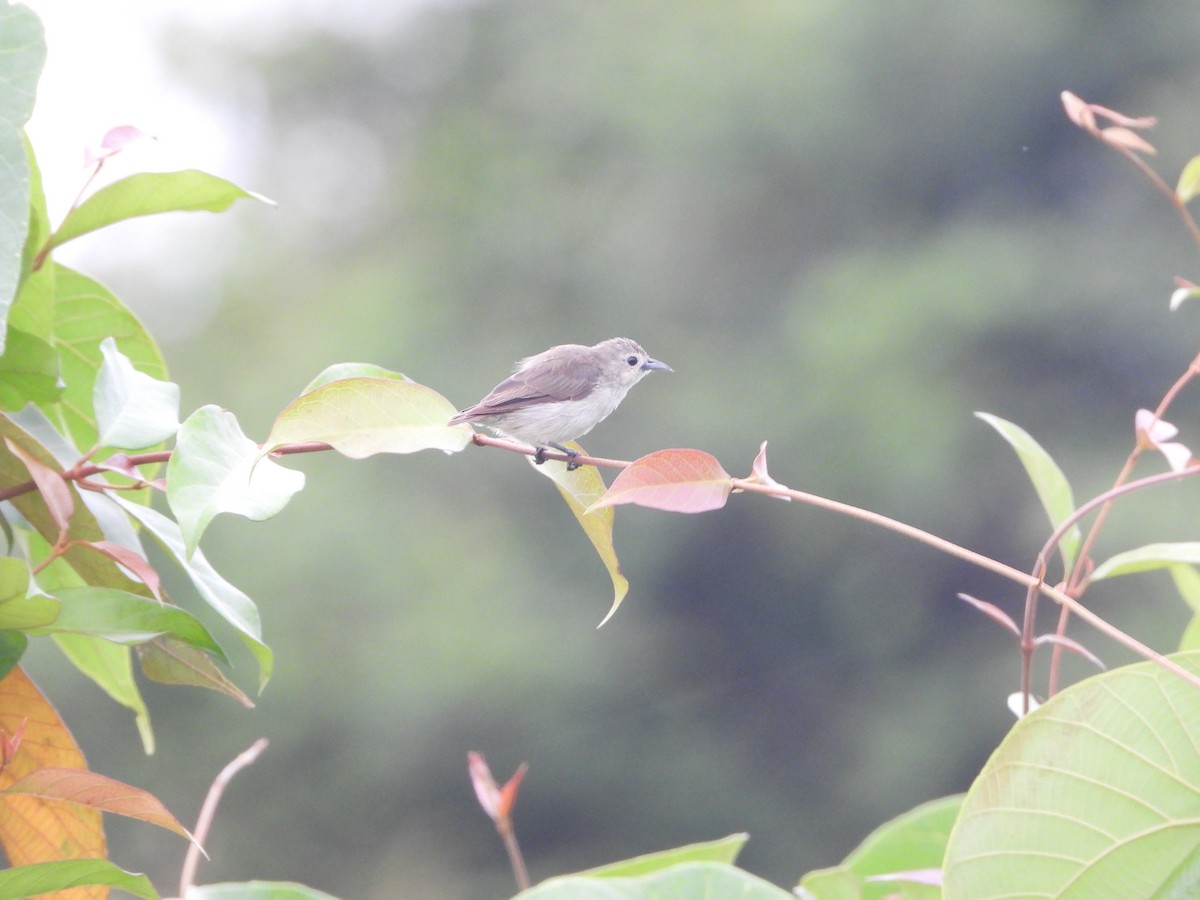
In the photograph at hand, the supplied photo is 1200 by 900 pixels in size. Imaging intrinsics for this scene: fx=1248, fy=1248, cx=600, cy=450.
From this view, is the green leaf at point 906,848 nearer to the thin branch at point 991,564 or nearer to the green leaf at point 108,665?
the thin branch at point 991,564

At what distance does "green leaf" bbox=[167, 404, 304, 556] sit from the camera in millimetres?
1196

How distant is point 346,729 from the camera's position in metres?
17.7

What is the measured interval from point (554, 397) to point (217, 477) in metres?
2.87

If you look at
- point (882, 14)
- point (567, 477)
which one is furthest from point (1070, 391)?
point (567, 477)

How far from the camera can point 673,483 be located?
1.37 meters

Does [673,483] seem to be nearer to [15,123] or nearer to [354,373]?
[354,373]

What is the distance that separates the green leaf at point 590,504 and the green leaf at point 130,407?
485 mm

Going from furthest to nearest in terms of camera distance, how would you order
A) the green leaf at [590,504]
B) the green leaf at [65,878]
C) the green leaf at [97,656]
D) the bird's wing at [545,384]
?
the bird's wing at [545,384] < the green leaf at [97,656] < the green leaf at [590,504] < the green leaf at [65,878]

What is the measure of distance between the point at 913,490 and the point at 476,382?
20.1 feet

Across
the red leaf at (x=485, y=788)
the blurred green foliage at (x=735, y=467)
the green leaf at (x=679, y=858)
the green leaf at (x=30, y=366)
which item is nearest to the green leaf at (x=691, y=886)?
the green leaf at (x=679, y=858)

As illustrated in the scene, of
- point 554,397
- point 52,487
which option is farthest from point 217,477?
point 554,397

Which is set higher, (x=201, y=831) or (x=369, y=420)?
(x=369, y=420)

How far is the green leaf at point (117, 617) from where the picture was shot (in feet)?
4.16

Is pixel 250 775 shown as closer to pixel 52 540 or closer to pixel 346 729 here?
pixel 346 729
